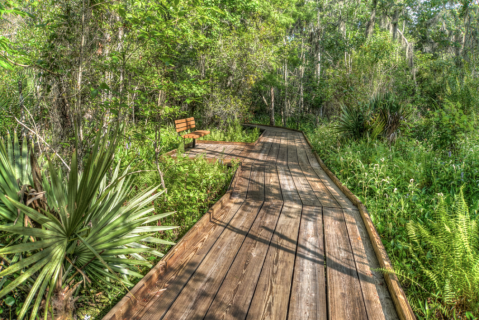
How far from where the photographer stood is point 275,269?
2504 millimetres

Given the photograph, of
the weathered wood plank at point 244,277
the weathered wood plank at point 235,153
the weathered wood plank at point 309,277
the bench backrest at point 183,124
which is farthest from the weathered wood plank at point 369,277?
the bench backrest at point 183,124

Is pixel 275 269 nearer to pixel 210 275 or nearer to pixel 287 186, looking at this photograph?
pixel 210 275

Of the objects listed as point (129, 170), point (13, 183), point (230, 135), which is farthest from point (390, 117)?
point (13, 183)

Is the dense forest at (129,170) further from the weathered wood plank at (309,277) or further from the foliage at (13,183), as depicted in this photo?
the weathered wood plank at (309,277)

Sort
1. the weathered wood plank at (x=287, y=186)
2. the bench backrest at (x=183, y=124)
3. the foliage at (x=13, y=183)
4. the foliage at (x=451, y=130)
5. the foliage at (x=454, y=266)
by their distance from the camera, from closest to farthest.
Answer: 1. the foliage at (x=13, y=183)
2. the foliage at (x=454, y=266)
3. the weathered wood plank at (x=287, y=186)
4. the foliage at (x=451, y=130)
5. the bench backrest at (x=183, y=124)

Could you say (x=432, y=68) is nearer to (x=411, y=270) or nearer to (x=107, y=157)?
(x=411, y=270)

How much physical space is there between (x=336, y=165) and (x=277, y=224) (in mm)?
3540

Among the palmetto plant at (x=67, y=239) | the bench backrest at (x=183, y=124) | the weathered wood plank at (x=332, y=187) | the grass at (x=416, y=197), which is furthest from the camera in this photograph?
the bench backrest at (x=183, y=124)

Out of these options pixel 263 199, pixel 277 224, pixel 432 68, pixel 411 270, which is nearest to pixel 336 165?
pixel 263 199

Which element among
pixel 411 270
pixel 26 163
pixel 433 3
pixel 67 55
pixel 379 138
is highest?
pixel 433 3

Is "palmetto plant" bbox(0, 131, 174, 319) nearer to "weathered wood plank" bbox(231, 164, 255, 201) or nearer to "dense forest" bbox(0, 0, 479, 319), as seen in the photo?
"dense forest" bbox(0, 0, 479, 319)

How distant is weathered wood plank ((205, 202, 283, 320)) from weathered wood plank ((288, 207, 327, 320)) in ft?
1.12

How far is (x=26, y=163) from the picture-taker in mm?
2066

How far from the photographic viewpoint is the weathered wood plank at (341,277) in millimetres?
2011
